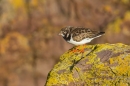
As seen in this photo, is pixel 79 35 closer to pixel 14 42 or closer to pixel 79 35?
pixel 79 35

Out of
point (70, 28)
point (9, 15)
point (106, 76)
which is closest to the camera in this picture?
point (106, 76)

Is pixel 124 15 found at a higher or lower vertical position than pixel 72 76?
higher

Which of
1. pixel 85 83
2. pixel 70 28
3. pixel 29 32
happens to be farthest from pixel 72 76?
pixel 29 32

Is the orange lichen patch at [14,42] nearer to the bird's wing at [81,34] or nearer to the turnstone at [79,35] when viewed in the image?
the turnstone at [79,35]

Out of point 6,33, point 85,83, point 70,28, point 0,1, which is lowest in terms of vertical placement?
point 85,83

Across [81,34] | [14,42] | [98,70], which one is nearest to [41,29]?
[14,42]

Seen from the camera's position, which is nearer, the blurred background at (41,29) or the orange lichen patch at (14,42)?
the blurred background at (41,29)

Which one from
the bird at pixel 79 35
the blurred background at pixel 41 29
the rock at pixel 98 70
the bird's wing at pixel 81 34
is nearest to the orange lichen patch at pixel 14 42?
the blurred background at pixel 41 29

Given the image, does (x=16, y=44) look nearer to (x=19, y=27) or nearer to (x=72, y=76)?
(x=19, y=27)
